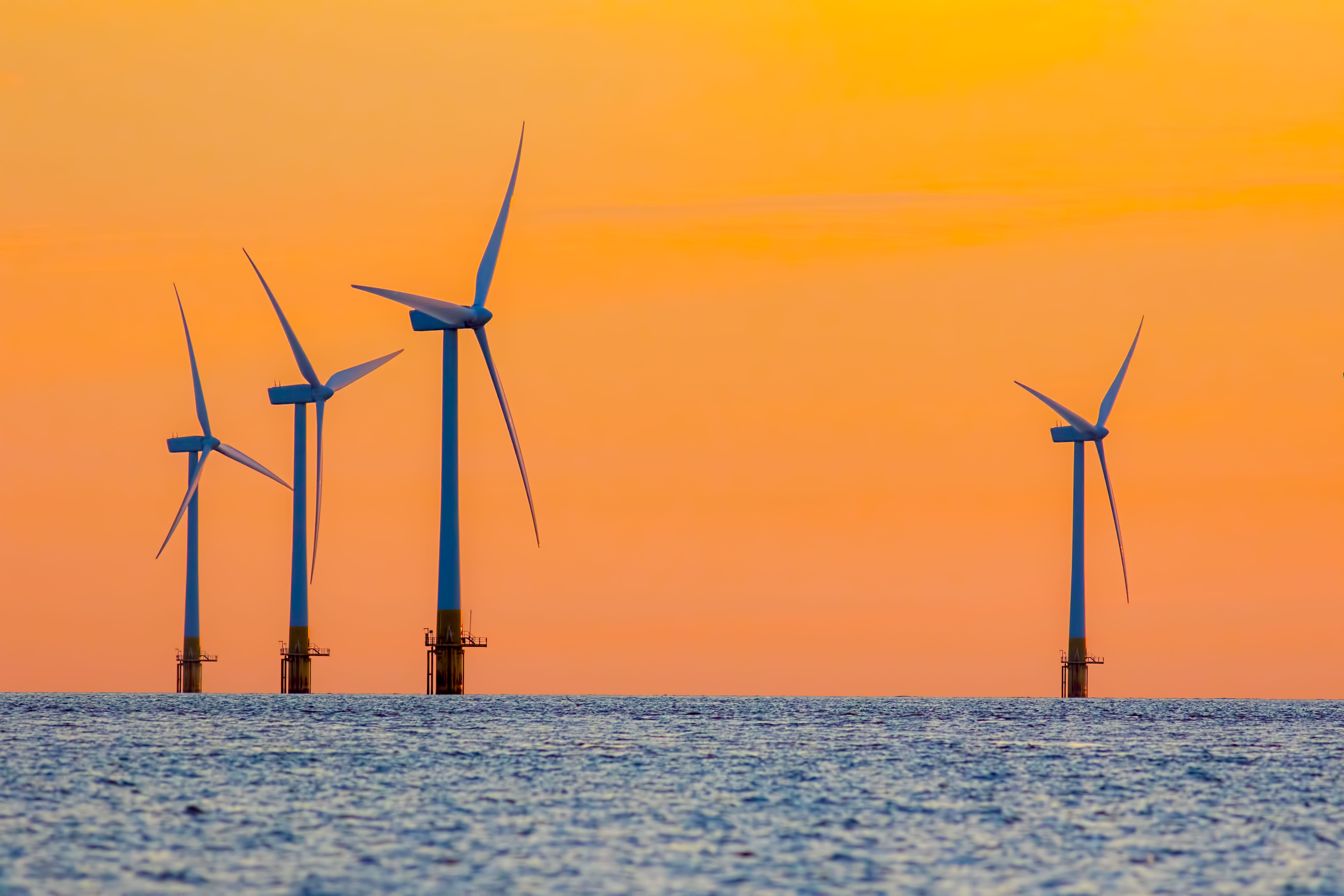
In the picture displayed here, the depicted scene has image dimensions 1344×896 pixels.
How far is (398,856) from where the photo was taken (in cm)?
4234

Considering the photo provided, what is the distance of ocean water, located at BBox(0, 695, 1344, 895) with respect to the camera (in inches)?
A: 1561

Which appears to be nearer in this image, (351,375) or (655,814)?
(655,814)

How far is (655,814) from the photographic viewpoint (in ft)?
173

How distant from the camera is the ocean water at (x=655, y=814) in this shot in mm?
39656

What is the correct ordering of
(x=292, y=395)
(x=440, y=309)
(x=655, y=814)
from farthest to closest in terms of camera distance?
(x=292, y=395) < (x=440, y=309) < (x=655, y=814)

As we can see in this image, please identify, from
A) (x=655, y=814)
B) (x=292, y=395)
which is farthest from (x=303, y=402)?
(x=655, y=814)

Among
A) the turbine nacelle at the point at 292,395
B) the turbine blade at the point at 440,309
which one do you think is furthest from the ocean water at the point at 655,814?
the turbine nacelle at the point at 292,395

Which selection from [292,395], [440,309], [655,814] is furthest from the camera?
[292,395]

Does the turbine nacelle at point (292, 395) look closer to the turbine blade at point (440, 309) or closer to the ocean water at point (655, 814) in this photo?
the turbine blade at point (440, 309)

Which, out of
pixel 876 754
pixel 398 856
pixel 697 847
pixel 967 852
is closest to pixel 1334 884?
pixel 967 852

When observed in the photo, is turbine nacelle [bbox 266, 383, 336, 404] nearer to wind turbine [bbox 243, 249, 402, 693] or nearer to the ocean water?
wind turbine [bbox 243, 249, 402, 693]

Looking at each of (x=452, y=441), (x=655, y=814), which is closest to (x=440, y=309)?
(x=452, y=441)

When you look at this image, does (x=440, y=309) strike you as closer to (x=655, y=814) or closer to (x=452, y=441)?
(x=452, y=441)

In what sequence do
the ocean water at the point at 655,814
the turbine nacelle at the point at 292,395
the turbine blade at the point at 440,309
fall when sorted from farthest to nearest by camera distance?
the turbine nacelle at the point at 292,395 → the turbine blade at the point at 440,309 → the ocean water at the point at 655,814
